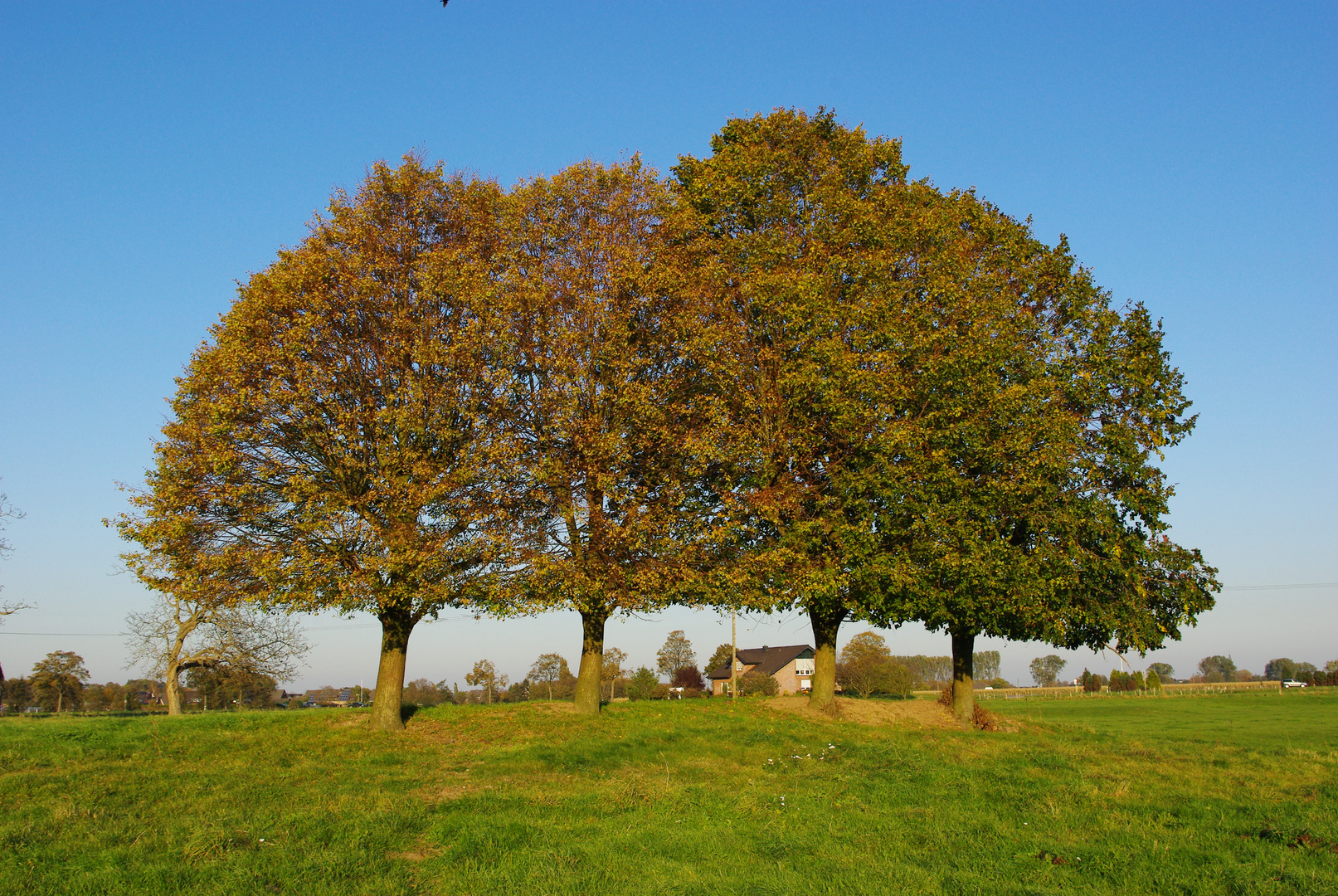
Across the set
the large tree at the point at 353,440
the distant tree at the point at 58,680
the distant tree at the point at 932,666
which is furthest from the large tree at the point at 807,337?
the distant tree at the point at 932,666

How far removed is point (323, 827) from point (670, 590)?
496 inches

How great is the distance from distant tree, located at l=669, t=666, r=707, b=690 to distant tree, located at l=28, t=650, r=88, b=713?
56572mm

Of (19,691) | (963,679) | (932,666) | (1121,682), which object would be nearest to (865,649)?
(1121,682)

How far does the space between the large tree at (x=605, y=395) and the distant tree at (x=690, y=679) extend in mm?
53712

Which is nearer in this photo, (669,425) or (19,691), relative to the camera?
(669,425)

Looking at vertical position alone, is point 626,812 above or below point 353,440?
below

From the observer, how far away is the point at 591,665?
2505 cm

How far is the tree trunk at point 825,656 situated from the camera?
88.0ft

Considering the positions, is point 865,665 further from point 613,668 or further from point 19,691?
point 19,691

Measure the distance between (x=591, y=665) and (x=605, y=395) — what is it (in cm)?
854

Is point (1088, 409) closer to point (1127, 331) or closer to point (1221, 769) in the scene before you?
point (1127, 331)

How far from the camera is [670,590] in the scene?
894 inches

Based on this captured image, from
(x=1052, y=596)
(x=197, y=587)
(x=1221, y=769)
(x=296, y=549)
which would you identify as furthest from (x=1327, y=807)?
(x=197, y=587)

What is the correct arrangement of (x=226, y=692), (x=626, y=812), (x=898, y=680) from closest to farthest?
(x=626, y=812) → (x=898, y=680) → (x=226, y=692)
